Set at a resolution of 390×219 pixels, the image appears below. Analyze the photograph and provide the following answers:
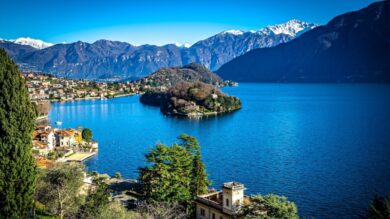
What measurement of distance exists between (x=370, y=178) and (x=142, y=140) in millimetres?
30425

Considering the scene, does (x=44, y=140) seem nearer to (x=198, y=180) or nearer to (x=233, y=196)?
(x=198, y=180)

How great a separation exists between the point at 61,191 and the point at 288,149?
102 feet

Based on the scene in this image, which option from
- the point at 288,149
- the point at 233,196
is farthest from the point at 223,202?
the point at 288,149

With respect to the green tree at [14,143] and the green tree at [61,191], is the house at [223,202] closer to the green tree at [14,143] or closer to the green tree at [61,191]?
the green tree at [61,191]

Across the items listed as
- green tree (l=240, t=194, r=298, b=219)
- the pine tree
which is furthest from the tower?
the pine tree

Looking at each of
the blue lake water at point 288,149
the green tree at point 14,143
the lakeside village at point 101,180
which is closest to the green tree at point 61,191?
the lakeside village at point 101,180

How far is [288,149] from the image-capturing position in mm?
45156

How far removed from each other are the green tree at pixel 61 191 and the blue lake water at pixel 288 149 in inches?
552

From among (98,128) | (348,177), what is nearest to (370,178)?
(348,177)

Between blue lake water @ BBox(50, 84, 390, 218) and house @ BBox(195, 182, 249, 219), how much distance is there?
693 cm

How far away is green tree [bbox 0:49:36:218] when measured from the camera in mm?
13320

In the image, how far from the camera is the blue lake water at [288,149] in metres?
29.8

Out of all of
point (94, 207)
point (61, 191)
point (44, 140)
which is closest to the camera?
point (94, 207)

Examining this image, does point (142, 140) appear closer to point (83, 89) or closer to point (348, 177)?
point (348, 177)
